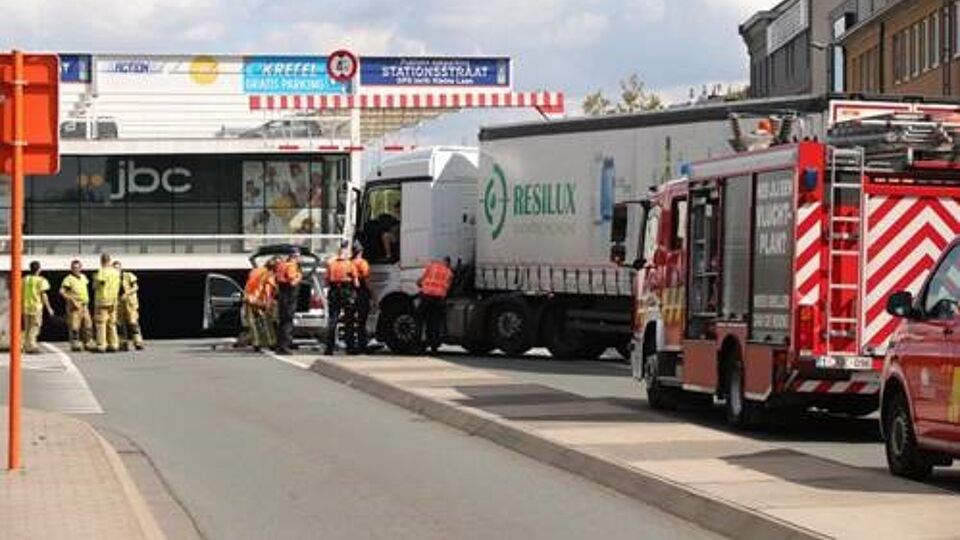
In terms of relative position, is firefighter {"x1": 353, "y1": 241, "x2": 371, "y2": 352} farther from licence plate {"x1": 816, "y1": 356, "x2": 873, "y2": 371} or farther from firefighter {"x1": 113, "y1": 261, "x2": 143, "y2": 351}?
licence plate {"x1": 816, "y1": 356, "x2": 873, "y2": 371}

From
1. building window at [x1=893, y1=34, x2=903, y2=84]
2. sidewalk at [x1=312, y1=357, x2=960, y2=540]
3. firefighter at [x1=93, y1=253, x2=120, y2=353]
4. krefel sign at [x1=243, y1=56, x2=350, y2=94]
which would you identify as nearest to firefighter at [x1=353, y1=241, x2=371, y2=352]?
firefighter at [x1=93, y1=253, x2=120, y2=353]

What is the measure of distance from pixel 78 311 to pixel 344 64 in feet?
82.3

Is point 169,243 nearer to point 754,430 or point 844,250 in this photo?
point 754,430

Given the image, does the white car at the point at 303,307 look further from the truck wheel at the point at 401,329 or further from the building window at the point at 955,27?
the building window at the point at 955,27

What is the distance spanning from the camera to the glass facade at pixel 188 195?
50.1 metres

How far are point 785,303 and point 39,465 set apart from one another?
21.6ft

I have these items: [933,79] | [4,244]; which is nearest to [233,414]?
[4,244]

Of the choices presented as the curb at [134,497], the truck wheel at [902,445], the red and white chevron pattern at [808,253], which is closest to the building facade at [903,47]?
the red and white chevron pattern at [808,253]

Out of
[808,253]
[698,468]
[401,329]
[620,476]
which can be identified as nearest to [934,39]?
[401,329]

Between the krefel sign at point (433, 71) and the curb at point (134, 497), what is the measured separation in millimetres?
49117

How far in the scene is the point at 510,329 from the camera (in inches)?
1118

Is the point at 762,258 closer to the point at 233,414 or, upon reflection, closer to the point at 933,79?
the point at 233,414

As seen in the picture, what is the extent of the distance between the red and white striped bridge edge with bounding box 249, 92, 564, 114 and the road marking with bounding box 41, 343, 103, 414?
76.5ft

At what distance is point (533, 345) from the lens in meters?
28.2
